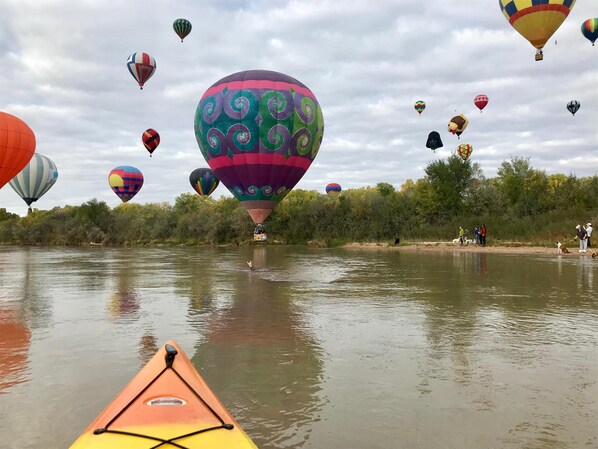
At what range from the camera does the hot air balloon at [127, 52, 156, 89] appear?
1865 inches

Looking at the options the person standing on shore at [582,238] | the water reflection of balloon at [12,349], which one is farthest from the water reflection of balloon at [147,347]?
the person standing on shore at [582,238]

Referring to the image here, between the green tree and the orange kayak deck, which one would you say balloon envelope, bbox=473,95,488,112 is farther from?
the orange kayak deck

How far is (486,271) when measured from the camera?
2120 centimetres

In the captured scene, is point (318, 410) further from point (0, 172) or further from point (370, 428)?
point (0, 172)

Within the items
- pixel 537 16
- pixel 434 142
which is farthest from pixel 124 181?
pixel 537 16

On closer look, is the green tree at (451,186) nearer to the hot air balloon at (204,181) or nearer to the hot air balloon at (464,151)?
the hot air balloon at (464,151)

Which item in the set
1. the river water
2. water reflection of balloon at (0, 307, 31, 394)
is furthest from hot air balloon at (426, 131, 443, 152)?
water reflection of balloon at (0, 307, 31, 394)

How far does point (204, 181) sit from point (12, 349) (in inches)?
2249

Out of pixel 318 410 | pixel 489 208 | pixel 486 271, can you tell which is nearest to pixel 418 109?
pixel 489 208

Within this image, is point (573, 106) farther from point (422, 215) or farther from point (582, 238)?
point (582, 238)

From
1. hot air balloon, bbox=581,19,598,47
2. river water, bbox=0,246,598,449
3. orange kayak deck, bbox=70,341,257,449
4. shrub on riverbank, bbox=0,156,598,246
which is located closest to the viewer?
orange kayak deck, bbox=70,341,257,449

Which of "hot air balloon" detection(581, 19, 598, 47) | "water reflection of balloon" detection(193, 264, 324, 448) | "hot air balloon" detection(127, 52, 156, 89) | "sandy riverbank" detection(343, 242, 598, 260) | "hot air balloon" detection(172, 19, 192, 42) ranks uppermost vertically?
"hot air balloon" detection(172, 19, 192, 42)

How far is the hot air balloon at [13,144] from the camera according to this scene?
31969mm

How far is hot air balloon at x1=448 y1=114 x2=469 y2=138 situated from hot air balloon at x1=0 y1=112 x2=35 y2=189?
50159 millimetres
